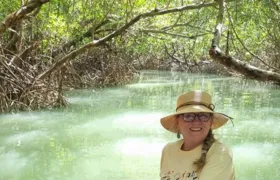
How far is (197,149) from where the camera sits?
1.59m

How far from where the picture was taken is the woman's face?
5.25 feet

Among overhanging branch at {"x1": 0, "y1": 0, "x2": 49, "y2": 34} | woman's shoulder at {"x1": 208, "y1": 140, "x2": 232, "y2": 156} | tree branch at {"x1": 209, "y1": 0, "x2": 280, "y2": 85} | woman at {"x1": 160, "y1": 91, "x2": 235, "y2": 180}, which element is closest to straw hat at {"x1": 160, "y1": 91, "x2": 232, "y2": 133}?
woman at {"x1": 160, "y1": 91, "x2": 235, "y2": 180}

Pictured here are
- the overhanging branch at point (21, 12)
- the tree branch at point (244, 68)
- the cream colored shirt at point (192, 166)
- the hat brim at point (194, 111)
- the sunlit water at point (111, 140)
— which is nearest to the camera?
the cream colored shirt at point (192, 166)

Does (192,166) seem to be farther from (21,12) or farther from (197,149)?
(21,12)

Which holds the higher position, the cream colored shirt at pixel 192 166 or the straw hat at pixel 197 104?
the straw hat at pixel 197 104

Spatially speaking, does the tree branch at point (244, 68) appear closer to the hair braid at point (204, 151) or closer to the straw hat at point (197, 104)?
the straw hat at point (197, 104)

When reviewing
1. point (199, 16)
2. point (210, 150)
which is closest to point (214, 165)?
point (210, 150)

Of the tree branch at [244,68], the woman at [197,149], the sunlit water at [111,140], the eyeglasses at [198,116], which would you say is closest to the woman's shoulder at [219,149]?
the woman at [197,149]

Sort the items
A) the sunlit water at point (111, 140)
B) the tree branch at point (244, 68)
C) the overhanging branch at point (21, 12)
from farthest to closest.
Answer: the sunlit water at point (111, 140) < the overhanging branch at point (21, 12) < the tree branch at point (244, 68)

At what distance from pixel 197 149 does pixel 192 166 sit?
0.07 meters

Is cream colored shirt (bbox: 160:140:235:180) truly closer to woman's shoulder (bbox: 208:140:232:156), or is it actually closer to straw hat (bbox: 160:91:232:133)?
woman's shoulder (bbox: 208:140:232:156)

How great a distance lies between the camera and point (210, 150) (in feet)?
5.02

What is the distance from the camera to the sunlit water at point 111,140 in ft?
13.4

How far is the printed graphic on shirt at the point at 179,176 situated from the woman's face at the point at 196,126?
0.40ft
